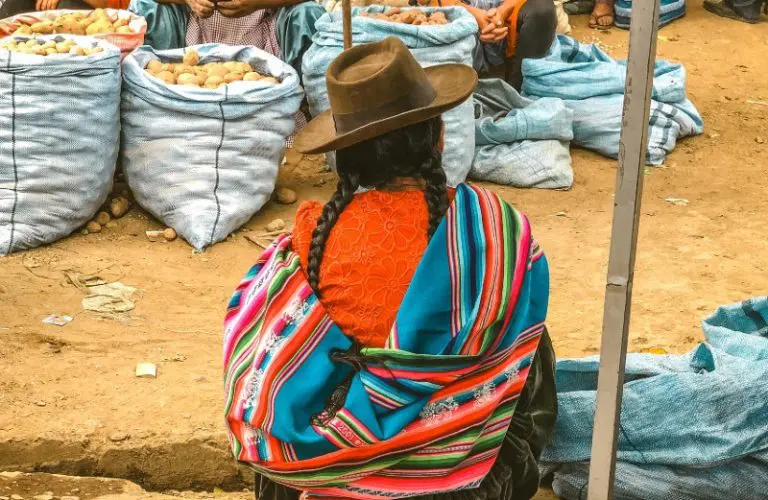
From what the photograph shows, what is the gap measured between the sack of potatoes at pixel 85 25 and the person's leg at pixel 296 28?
716 millimetres

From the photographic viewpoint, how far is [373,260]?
2.23 metres

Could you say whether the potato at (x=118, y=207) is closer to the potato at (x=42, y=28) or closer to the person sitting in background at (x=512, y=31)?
the potato at (x=42, y=28)

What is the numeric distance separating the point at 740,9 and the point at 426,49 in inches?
157

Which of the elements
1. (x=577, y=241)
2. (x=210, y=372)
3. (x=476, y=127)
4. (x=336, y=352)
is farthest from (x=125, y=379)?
(x=476, y=127)

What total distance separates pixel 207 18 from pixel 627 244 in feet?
13.6

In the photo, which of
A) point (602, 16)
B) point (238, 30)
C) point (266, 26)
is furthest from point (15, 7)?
point (602, 16)

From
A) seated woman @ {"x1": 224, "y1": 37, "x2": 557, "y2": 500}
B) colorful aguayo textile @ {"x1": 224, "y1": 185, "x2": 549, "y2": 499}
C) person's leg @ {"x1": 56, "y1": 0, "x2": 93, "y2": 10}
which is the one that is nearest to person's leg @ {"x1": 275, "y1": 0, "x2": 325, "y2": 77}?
person's leg @ {"x1": 56, "y1": 0, "x2": 93, "y2": 10}

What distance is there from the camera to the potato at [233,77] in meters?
4.93

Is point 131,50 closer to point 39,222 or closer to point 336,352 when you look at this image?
point 39,222

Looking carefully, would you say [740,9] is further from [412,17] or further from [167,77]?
[167,77]

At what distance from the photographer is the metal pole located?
1.80 m

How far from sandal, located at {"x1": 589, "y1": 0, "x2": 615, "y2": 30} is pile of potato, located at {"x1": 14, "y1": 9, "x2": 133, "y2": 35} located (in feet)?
12.4

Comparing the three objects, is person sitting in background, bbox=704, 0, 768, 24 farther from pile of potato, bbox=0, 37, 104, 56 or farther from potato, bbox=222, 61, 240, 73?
pile of potato, bbox=0, 37, 104, 56

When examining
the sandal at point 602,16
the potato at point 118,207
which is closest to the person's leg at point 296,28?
the potato at point 118,207
